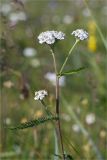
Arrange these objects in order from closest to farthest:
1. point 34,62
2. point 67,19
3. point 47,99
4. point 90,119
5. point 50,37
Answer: point 50,37, point 90,119, point 47,99, point 34,62, point 67,19

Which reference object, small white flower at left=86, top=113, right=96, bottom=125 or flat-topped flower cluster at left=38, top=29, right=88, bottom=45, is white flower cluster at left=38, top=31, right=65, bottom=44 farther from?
small white flower at left=86, top=113, right=96, bottom=125

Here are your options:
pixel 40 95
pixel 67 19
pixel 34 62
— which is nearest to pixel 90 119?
pixel 40 95

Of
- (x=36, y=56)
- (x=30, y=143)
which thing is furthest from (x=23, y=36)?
(x=30, y=143)

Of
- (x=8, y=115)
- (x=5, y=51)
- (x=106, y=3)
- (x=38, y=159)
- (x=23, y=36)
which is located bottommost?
(x=38, y=159)

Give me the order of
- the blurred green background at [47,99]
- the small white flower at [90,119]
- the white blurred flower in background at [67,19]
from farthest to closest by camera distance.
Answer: the white blurred flower in background at [67,19]
the small white flower at [90,119]
the blurred green background at [47,99]

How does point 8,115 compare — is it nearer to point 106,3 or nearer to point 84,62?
point 84,62

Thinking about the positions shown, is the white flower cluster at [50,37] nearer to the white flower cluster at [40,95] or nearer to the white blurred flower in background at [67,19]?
the white flower cluster at [40,95]

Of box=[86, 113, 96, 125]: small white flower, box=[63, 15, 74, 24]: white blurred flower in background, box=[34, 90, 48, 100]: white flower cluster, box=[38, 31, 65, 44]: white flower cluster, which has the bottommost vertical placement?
box=[86, 113, 96, 125]: small white flower

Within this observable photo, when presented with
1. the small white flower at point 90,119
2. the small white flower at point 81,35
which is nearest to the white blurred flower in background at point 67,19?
the small white flower at point 90,119

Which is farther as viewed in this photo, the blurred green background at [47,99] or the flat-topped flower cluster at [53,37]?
the blurred green background at [47,99]

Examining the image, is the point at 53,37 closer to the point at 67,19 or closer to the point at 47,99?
the point at 47,99

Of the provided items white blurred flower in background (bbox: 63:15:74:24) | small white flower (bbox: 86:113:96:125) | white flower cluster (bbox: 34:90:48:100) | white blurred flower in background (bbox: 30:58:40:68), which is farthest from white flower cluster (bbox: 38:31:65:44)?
white blurred flower in background (bbox: 63:15:74:24)
